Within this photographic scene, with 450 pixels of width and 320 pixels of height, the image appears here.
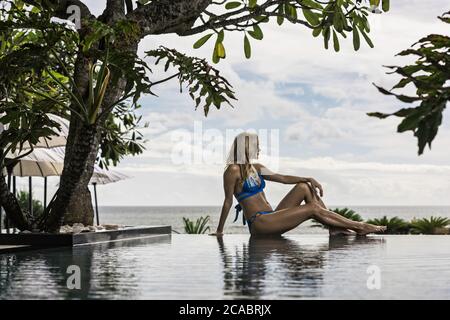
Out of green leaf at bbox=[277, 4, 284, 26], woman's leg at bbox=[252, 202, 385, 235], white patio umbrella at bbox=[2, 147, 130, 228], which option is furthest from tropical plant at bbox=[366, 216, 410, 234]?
green leaf at bbox=[277, 4, 284, 26]

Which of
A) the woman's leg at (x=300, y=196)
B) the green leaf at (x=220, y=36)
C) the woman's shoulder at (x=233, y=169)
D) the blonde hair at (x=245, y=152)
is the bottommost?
the woman's leg at (x=300, y=196)

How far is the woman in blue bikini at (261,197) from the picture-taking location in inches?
361

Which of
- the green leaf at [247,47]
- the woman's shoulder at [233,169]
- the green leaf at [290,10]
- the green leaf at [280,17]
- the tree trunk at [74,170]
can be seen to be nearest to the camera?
the tree trunk at [74,170]

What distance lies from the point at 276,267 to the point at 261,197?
151 inches

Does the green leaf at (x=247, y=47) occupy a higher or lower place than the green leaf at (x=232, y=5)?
lower

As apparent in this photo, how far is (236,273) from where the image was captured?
5090mm

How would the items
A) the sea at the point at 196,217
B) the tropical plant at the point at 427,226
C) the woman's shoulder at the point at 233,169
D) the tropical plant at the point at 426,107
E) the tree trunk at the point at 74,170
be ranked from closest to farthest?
the tropical plant at the point at 426,107, the tree trunk at the point at 74,170, the woman's shoulder at the point at 233,169, the tropical plant at the point at 427,226, the sea at the point at 196,217

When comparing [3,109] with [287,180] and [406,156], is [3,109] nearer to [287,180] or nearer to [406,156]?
[287,180]

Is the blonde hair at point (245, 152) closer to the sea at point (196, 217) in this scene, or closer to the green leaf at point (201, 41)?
the green leaf at point (201, 41)

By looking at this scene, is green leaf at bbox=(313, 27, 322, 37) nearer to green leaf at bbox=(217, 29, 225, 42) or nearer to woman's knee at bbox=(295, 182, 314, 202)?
green leaf at bbox=(217, 29, 225, 42)

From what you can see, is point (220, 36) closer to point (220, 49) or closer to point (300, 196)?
point (220, 49)

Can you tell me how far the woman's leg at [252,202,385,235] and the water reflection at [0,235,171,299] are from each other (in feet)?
7.78

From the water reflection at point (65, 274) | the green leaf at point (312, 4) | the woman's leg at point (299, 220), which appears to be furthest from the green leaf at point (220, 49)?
the water reflection at point (65, 274)

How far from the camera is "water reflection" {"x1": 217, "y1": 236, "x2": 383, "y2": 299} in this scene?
414cm
